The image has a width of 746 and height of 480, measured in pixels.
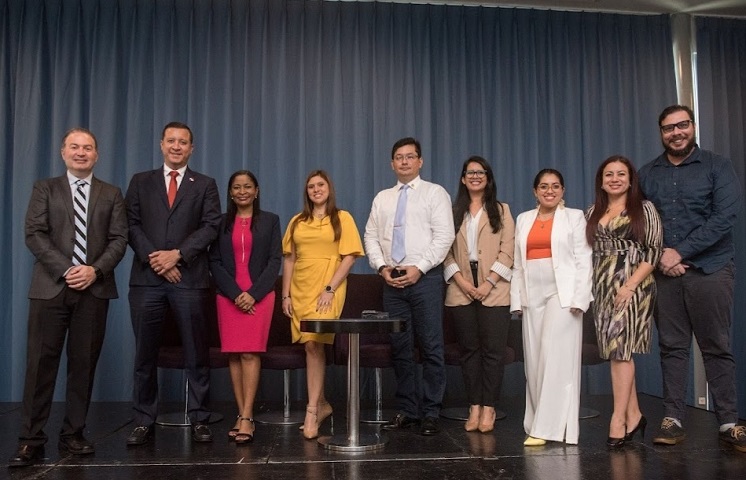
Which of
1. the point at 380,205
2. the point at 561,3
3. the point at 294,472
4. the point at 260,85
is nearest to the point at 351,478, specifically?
the point at 294,472

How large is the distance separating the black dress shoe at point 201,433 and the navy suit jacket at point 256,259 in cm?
74

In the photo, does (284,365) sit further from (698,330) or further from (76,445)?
(698,330)

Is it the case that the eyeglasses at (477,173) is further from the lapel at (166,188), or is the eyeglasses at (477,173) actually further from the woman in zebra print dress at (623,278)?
the lapel at (166,188)

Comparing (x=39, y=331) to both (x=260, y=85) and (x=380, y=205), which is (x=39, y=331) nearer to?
(x=380, y=205)

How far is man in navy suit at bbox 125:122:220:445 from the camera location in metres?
3.87

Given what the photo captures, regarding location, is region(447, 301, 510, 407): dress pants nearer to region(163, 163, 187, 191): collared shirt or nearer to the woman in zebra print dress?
the woman in zebra print dress

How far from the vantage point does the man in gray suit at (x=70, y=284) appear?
11.3 ft

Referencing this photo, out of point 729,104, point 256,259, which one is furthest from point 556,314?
point 729,104

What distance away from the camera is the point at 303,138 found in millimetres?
5961

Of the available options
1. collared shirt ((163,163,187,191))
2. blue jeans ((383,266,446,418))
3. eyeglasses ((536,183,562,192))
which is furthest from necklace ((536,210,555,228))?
collared shirt ((163,163,187,191))

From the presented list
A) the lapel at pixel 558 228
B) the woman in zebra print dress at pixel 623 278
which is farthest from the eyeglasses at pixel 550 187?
the woman in zebra print dress at pixel 623 278

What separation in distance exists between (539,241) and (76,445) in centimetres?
266

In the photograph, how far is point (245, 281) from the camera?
13.4 ft

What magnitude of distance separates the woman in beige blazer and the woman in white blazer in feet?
0.79
